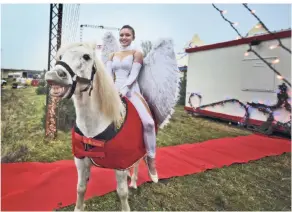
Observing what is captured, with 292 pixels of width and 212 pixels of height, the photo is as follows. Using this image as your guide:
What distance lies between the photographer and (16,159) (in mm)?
2910

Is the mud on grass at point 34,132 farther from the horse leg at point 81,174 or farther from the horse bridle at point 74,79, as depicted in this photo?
the horse bridle at point 74,79

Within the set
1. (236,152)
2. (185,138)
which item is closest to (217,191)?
(236,152)

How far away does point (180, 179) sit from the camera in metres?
2.73

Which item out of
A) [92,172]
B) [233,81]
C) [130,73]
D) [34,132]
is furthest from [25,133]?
[233,81]

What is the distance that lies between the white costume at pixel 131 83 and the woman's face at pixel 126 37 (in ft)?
0.14

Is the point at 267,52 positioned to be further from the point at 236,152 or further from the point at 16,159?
the point at 16,159

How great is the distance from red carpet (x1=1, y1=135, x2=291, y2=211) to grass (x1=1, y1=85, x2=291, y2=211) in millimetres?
142

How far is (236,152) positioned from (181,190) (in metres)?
1.78

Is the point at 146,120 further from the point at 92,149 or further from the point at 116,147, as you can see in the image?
the point at 92,149

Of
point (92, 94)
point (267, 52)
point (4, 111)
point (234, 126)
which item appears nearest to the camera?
point (92, 94)

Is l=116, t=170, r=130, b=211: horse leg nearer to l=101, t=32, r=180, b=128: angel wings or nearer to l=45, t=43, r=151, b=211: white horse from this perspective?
l=45, t=43, r=151, b=211: white horse

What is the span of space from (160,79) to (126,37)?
0.46 m

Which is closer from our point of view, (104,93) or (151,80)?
(104,93)

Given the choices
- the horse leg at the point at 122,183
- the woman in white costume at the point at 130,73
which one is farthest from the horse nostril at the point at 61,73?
the horse leg at the point at 122,183
